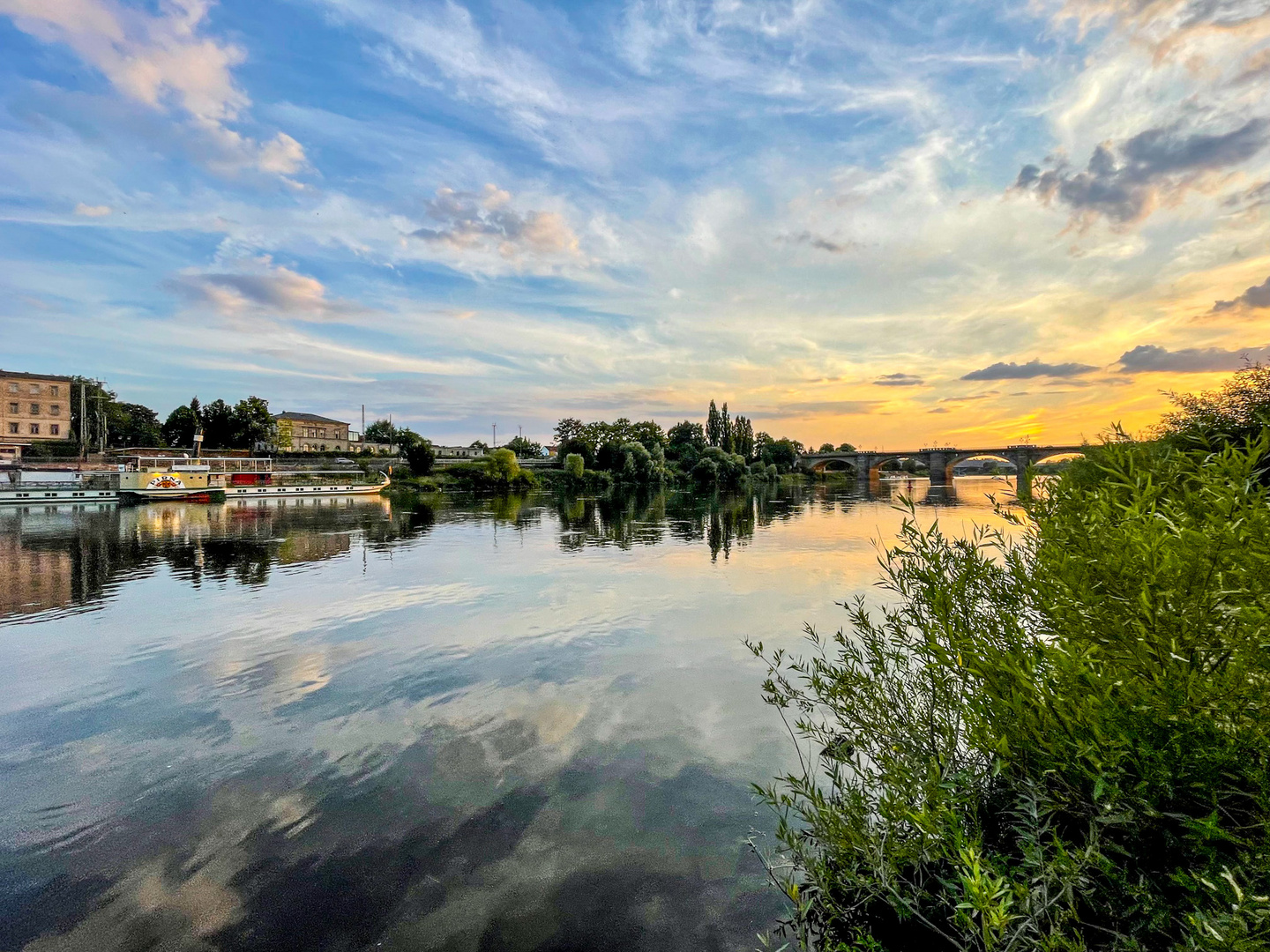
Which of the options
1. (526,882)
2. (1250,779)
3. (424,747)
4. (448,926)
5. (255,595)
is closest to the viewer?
(1250,779)

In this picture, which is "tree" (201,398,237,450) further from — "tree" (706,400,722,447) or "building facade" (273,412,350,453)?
"tree" (706,400,722,447)

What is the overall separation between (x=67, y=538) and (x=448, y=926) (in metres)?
48.4

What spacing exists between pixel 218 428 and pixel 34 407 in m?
28.5

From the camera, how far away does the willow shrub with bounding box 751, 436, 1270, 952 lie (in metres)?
3.52

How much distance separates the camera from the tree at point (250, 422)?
116500 mm

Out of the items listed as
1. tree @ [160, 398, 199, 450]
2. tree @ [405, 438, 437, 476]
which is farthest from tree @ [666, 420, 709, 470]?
tree @ [160, 398, 199, 450]

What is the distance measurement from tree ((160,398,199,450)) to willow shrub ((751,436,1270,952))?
14526cm

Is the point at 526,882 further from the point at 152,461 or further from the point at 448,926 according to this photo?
the point at 152,461

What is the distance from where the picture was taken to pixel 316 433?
6270 inches

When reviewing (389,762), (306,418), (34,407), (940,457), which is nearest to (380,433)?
(306,418)

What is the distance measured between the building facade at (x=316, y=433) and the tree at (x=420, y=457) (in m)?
44.6

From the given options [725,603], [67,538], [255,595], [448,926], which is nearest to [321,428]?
[67,538]

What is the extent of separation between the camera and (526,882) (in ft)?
23.4

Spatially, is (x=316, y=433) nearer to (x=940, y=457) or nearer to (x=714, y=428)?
(x=714, y=428)
